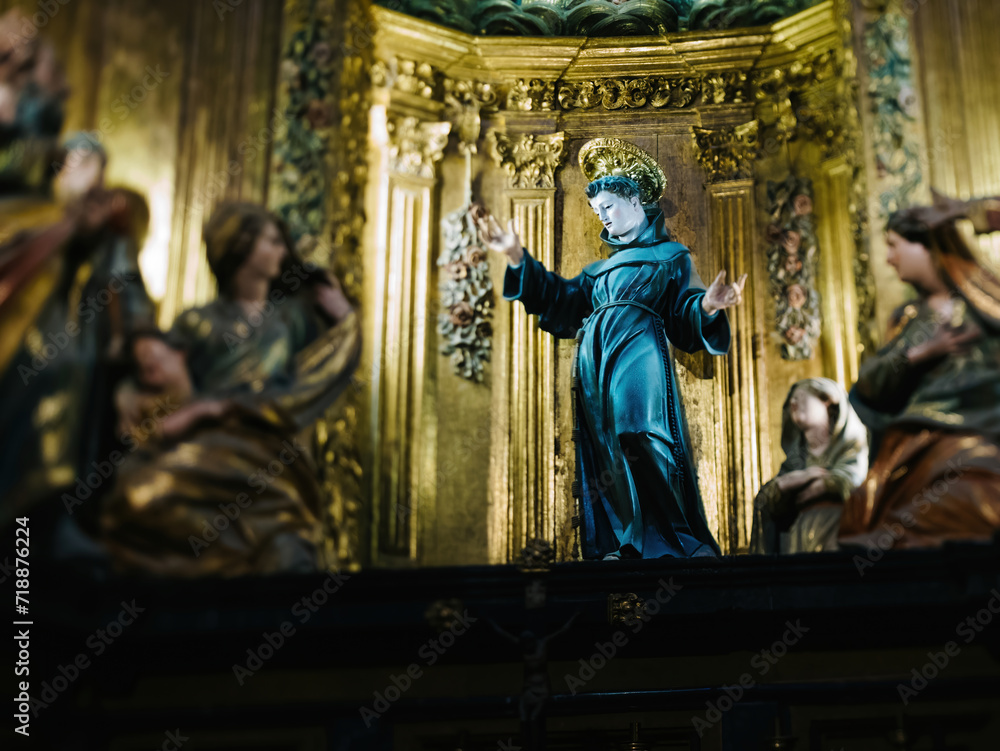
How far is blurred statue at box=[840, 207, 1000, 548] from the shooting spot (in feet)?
17.0

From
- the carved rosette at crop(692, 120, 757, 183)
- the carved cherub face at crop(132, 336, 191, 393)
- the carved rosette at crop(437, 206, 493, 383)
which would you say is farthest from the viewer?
the carved rosette at crop(692, 120, 757, 183)

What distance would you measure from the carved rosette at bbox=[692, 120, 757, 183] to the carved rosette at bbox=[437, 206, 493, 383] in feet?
4.33

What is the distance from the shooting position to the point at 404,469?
22.1 ft

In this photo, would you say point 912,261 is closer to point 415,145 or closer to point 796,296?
point 796,296

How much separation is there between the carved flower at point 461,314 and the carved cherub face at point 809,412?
1.78 m

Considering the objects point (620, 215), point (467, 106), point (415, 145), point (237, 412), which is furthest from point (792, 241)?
point (237, 412)

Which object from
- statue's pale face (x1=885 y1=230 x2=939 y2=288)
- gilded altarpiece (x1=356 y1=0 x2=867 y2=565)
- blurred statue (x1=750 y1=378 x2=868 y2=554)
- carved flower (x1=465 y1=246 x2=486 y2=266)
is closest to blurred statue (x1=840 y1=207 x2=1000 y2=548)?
statue's pale face (x1=885 y1=230 x2=939 y2=288)

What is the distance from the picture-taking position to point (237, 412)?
5.32 m

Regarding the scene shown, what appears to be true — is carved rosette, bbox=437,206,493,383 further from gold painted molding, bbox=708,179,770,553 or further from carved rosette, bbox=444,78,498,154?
gold painted molding, bbox=708,179,770,553

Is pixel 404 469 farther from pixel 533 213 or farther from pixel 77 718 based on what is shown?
pixel 77 718

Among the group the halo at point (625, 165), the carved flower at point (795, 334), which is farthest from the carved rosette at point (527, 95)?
the carved flower at point (795, 334)

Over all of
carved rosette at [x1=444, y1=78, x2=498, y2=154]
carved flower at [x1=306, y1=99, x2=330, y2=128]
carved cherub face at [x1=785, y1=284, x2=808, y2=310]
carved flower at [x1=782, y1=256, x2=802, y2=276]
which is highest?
carved rosette at [x1=444, y1=78, x2=498, y2=154]

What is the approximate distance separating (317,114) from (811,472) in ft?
8.97

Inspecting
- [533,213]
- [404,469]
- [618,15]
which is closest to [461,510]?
[404,469]
